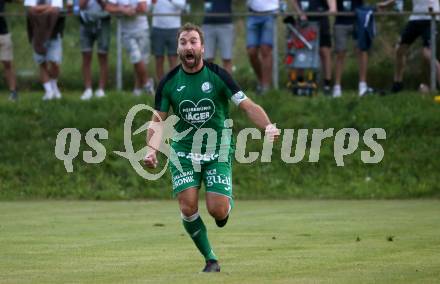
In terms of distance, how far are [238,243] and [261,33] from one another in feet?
30.0

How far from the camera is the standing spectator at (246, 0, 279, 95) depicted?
21.5 meters

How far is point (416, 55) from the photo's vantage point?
22938 millimetres

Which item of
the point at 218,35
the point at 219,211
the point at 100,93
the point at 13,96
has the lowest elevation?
the point at 13,96

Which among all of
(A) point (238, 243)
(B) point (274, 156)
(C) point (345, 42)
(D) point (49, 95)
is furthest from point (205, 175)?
(D) point (49, 95)

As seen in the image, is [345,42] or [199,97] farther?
[345,42]

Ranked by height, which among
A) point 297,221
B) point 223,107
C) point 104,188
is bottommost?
point 104,188

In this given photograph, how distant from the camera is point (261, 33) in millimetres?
21641

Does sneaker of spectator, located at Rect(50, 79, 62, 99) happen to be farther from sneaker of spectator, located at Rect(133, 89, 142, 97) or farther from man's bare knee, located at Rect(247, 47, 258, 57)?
man's bare knee, located at Rect(247, 47, 258, 57)

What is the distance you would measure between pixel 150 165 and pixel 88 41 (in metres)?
11.8

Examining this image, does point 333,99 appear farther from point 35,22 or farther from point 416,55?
point 35,22

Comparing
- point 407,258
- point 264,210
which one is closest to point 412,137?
point 264,210

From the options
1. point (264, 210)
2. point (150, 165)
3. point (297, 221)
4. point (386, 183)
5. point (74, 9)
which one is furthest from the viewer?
point (74, 9)

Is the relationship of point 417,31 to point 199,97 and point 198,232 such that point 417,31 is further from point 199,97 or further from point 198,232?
point 198,232

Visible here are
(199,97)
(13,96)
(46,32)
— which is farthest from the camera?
(13,96)
